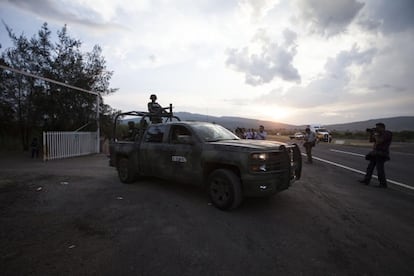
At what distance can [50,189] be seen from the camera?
21.5 ft

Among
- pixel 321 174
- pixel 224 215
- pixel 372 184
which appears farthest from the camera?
pixel 321 174

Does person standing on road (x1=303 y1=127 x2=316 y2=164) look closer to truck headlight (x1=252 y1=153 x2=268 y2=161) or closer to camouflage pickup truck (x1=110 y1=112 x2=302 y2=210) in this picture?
camouflage pickup truck (x1=110 y1=112 x2=302 y2=210)

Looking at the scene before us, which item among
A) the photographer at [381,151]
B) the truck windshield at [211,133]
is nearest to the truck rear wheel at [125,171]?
the truck windshield at [211,133]

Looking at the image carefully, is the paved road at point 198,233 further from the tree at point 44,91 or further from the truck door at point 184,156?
the tree at point 44,91

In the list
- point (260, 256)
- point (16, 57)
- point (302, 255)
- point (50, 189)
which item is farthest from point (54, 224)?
point (16, 57)

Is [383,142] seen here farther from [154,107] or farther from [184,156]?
[154,107]

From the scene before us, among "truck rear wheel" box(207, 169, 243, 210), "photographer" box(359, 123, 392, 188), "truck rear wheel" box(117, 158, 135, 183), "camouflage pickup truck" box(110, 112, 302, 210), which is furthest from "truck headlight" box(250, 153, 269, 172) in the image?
"photographer" box(359, 123, 392, 188)

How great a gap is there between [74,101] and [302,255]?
17.2 m

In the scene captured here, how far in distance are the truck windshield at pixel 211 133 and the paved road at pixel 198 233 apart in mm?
1466

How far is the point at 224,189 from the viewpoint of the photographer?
4902 mm

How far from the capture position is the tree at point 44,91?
51.4 feet

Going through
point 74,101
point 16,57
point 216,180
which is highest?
point 16,57

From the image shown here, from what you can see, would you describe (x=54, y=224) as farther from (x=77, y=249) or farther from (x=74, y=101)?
(x=74, y=101)

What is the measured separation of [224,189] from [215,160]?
24.5 inches
